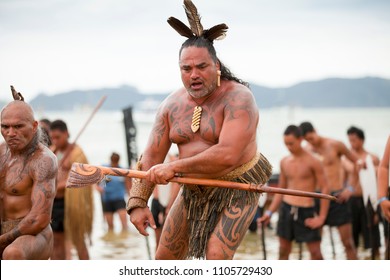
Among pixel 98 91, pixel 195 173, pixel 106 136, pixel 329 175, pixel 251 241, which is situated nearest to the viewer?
pixel 195 173

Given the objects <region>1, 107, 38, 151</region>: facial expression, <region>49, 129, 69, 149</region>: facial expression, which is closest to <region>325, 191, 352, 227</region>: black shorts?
<region>49, 129, 69, 149</region>: facial expression

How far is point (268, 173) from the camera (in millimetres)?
6242

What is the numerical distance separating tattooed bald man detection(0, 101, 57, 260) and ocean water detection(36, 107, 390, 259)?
137 inches

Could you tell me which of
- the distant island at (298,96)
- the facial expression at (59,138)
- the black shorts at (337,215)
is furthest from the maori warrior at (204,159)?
the distant island at (298,96)

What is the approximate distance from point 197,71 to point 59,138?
14.4ft

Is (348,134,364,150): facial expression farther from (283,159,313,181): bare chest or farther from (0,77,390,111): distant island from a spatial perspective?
(0,77,390,111): distant island

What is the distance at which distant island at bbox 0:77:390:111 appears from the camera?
4678cm

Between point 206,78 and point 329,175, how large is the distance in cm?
562

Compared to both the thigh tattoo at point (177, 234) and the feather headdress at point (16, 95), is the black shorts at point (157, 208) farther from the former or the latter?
the thigh tattoo at point (177, 234)

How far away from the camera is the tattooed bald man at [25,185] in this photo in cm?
625

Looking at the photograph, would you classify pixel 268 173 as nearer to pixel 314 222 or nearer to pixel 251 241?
pixel 314 222

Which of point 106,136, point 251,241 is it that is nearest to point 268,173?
point 251,241

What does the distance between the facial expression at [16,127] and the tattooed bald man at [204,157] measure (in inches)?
34.6

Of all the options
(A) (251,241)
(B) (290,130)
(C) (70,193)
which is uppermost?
(B) (290,130)
